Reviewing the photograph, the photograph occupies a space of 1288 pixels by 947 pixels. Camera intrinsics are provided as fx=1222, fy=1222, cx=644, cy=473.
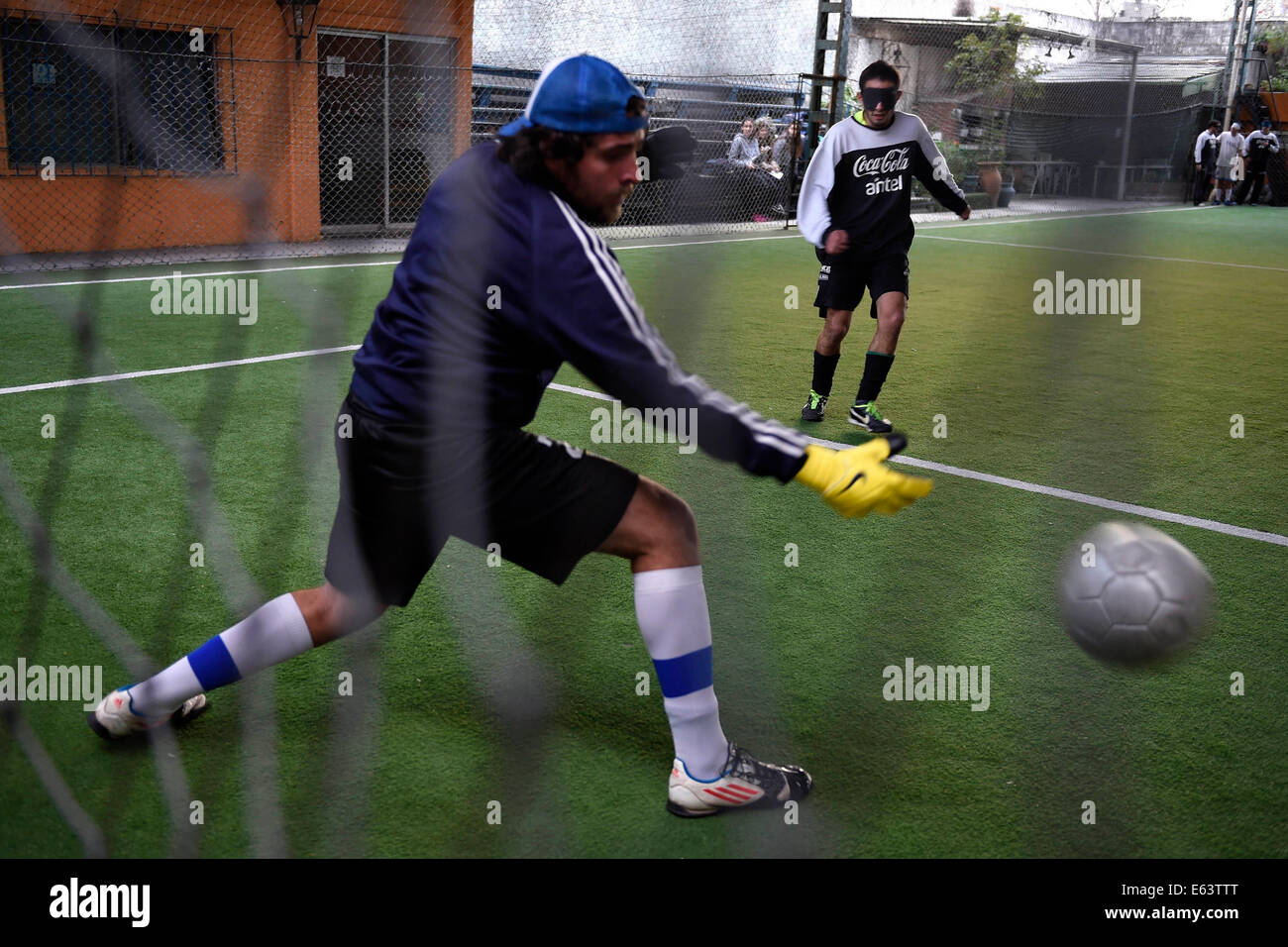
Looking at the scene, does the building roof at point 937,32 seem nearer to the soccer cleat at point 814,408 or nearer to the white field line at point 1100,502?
the soccer cleat at point 814,408

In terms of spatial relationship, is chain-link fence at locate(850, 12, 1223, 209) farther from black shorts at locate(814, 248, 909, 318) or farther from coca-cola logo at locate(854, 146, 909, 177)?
black shorts at locate(814, 248, 909, 318)

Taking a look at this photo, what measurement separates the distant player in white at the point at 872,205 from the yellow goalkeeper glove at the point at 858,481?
13.4ft

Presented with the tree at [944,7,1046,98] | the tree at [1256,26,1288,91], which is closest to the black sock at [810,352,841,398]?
the tree at [944,7,1046,98]

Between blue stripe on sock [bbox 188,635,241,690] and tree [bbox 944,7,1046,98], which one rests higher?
tree [bbox 944,7,1046,98]

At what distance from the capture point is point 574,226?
7.81 feet

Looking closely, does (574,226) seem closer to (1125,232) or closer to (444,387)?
(444,387)

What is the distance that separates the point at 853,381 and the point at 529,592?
4.30 m

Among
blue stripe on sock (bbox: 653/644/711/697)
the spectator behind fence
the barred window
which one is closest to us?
blue stripe on sock (bbox: 653/644/711/697)

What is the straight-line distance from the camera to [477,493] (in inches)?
104

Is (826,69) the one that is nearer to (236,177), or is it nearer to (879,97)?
(236,177)

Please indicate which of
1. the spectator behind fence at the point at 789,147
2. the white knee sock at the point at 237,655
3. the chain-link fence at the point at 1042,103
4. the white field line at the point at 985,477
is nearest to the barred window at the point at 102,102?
the white field line at the point at 985,477

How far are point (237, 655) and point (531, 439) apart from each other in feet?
2.90

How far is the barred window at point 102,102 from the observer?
11391mm

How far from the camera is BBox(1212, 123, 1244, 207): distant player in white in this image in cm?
2802
